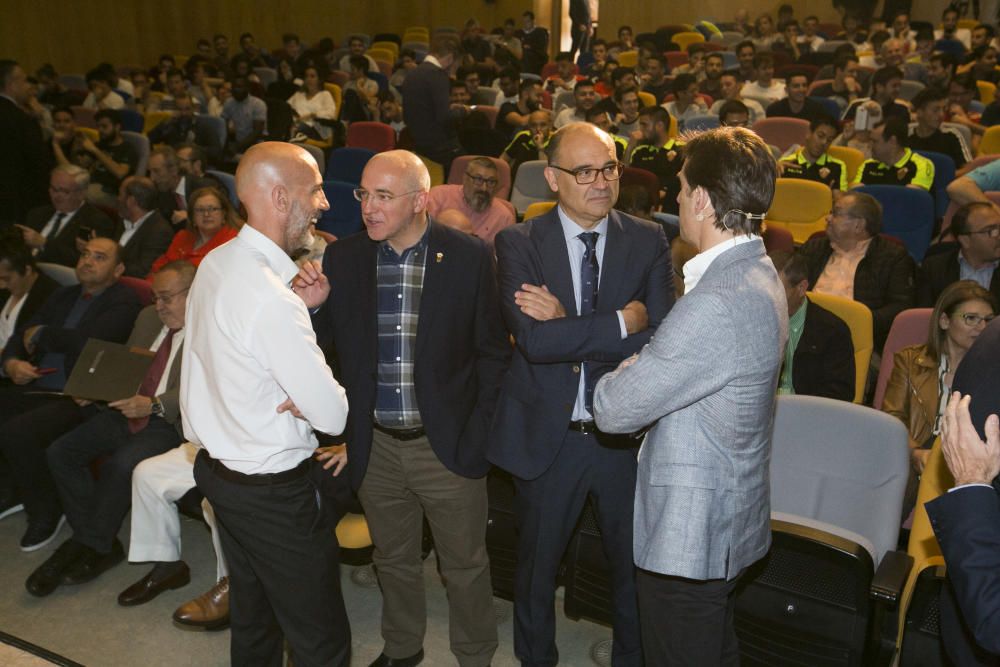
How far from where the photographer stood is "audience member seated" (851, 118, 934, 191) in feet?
18.6

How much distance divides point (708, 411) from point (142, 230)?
4406 millimetres

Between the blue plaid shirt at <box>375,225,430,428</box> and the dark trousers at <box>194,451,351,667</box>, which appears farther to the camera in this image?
the blue plaid shirt at <box>375,225,430,428</box>

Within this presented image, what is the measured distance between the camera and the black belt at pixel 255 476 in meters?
2.10

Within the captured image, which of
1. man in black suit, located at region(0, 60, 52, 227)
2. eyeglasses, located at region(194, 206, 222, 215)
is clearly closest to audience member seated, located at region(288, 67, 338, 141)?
man in black suit, located at region(0, 60, 52, 227)

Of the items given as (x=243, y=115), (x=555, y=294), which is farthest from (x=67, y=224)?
(x=555, y=294)

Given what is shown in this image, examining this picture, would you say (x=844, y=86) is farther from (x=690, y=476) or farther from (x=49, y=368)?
(x=690, y=476)

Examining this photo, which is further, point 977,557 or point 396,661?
point 396,661

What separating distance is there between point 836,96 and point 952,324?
7273 mm

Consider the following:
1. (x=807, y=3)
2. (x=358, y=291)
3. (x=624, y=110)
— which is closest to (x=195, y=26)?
(x=624, y=110)

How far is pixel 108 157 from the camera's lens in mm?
7574

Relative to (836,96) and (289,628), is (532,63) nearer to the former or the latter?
(836,96)

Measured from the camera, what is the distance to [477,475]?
2.51 metres

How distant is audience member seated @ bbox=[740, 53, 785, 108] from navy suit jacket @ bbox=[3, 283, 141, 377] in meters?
7.58

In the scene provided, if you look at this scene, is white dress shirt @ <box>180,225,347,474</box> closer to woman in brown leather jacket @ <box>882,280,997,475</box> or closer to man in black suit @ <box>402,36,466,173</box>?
woman in brown leather jacket @ <box>882,280,997,475</box>
